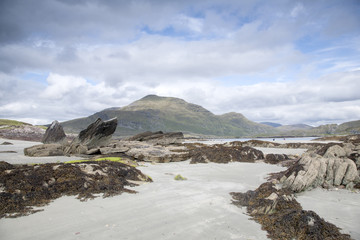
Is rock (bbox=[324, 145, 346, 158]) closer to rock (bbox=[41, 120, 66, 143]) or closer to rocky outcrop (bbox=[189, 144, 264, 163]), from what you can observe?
rocky outcrop (bbox=[189, 144, 264, 163])

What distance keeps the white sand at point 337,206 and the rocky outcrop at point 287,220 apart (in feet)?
1.71

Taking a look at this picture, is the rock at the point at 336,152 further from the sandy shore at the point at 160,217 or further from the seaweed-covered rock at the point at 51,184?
the seaweed-covered rock at the point at 51,184

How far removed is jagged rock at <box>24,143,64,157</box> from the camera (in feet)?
56.8

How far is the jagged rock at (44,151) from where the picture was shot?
1731 centimetres

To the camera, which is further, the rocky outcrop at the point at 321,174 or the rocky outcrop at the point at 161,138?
the rocky outcrop at the point at 161,138

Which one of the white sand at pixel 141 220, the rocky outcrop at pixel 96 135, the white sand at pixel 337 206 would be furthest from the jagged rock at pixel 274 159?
the rocky outcrop at pixel 96 135

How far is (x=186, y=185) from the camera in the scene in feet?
29.3

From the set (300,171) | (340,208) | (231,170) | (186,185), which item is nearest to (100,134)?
(231,170)

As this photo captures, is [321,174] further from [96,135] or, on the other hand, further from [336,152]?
[96,135]

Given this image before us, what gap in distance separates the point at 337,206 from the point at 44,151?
1945cm

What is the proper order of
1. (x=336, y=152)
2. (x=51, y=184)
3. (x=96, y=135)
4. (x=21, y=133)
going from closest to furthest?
(x=51, y=184) < (x=336, y=152) < (x=96, y=135) < (x=21, y=133)

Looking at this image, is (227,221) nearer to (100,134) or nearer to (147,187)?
(147,187)

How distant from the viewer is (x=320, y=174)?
841cm

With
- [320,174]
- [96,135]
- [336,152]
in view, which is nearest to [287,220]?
[320,174]
